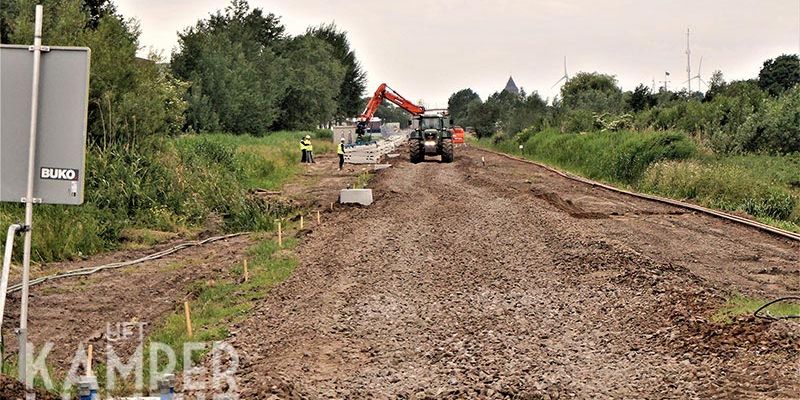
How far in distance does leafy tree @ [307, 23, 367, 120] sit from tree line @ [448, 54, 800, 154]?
27.8 m

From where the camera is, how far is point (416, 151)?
42.0 metres

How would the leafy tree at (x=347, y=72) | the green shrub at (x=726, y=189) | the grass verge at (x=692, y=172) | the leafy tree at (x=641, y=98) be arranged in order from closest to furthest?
the green shrub at (x=726, y=189)
the grass verge at (x=692, y=172)
the leafy tree at (x=641, y=98)
the leafy tree at (x=347, y=72)

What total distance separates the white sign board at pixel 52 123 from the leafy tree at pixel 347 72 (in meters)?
99.9

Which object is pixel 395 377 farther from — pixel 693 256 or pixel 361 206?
pixel 361 206

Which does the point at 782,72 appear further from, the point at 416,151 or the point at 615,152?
the point at 615,152

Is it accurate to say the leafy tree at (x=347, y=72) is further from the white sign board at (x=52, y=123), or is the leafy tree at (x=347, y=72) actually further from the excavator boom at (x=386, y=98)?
the white sign board at (x=52, y=123)

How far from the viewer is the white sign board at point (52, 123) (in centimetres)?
619

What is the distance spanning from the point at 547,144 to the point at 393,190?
23709 millimetres

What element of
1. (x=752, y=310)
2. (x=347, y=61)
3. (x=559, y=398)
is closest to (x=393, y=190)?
(x=752, y=310)

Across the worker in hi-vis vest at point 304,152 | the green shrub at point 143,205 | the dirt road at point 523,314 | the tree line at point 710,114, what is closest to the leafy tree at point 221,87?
the worker in hi-vis vest at point 304,152

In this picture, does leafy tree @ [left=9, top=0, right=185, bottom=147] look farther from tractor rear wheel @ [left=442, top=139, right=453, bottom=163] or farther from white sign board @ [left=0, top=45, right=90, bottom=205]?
tractor rear wheel @ [left=442, top=139, right=453, bottom=163]

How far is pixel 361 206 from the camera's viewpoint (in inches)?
882

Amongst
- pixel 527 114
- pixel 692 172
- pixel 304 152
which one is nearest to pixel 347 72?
pixel 527 114

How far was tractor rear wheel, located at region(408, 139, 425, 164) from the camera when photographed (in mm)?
41625
